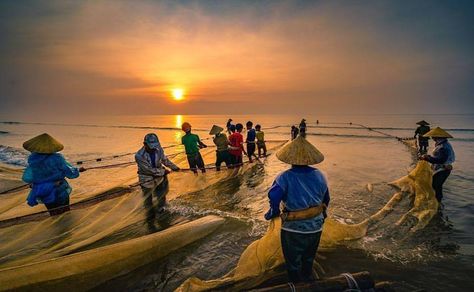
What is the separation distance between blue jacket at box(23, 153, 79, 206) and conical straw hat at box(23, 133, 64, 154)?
0.52ft

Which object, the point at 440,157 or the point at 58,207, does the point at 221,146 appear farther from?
the point at 440,157

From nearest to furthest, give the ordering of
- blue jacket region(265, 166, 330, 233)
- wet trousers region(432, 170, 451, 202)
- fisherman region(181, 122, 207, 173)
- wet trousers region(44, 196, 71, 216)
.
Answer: blue jacket region(265, 166, 330, 233)
wet trousers region(44, 196, 71, 216)
wet trousers region(432, 170, 451, 202)
fisherman region(181, 122, 207, 173)

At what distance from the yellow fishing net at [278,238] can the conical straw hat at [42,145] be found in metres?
3.58

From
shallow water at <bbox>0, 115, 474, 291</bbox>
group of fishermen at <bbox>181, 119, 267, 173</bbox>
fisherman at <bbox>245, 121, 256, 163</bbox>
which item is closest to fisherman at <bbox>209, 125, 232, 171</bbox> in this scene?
group of fishermen at <bbox>181, 119, 267, 173</bbox>

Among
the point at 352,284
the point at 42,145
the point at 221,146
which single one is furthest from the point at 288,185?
the point at 221,146

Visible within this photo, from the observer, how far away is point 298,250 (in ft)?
10.8

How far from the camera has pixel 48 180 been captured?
487cm

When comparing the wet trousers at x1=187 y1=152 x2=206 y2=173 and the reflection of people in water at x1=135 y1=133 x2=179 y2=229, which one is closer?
the reflection of people in water at x1=135 y1=133 x2=179 y2=229

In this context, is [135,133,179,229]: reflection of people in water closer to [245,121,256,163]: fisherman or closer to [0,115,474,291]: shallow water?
[0,115,474,291]: shallow water

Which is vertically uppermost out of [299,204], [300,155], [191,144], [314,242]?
[300,155]

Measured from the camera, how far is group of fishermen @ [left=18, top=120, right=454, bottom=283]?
3.23 m

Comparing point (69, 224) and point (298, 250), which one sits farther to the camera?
point (69, 224)

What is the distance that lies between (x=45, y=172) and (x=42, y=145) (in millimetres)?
506

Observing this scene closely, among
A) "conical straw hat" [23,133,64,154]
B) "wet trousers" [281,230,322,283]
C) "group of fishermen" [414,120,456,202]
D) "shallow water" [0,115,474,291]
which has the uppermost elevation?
"conical straw hat" [23,133,64,154]
